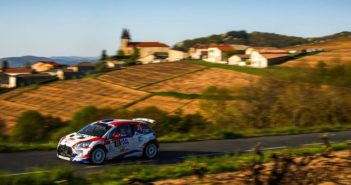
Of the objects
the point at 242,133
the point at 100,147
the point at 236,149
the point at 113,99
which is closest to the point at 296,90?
the point at 242,133

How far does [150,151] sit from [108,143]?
1.88 meters

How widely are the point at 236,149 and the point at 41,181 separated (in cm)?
941

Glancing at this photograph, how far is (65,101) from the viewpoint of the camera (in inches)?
2496

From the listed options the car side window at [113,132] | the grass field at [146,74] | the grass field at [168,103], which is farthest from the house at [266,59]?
the car side window at [113,132]

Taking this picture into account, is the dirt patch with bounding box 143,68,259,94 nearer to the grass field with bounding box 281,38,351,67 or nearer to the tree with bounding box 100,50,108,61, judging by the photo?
the grass field with bounding box 281,38,351,67

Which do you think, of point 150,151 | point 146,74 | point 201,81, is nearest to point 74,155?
A: point 150,151

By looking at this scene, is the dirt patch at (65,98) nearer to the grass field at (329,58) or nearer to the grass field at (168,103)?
the grass field at (168,103)

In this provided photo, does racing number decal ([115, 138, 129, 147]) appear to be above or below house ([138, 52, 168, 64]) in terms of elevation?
below

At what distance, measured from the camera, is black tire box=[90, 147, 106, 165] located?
1474 centimetres

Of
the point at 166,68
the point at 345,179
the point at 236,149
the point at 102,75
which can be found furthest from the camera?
the point at 166,68

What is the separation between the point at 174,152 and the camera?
17.4 metres

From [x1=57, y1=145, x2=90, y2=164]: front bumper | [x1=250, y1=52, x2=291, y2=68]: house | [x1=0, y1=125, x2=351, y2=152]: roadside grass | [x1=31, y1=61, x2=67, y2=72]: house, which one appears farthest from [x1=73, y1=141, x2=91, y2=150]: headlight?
[x1=31, y1=61, x2=67, y2=72]: house

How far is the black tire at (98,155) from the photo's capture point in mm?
14739

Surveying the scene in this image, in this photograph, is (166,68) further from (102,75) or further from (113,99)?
(113,99)
